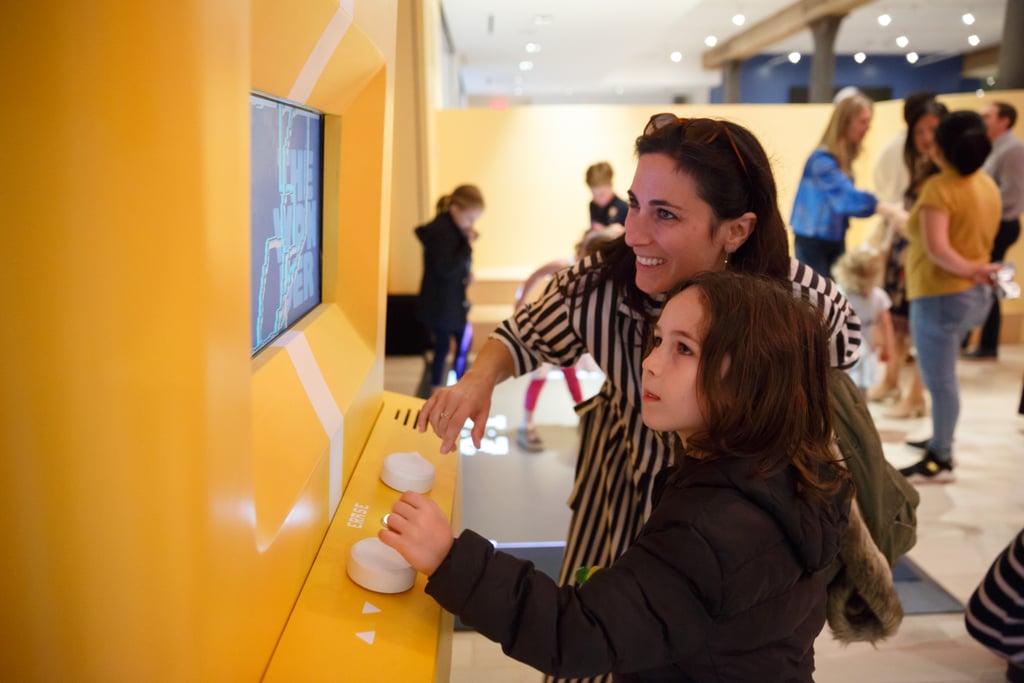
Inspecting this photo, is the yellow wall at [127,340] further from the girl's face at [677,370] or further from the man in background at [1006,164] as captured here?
the man in background at [1006,164]

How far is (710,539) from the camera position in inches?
37.7

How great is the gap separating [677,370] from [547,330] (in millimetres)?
525

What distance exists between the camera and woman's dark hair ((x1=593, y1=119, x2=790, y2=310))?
1.32 metres

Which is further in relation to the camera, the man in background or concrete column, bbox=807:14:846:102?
concrete column, bbox=807:14:846:102

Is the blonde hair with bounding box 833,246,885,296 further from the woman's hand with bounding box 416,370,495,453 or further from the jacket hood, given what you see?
the jacket hood

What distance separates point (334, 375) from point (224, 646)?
2.07 ft

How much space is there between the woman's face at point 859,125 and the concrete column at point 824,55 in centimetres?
620

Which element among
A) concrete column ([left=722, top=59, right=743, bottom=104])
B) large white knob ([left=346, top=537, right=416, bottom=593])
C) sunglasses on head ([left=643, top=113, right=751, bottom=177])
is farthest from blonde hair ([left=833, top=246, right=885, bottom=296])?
concrete column ([left=722, top=59, right=743, bottom=104])

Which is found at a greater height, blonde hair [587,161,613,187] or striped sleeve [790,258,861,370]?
blonde hair [587,161,613,187]

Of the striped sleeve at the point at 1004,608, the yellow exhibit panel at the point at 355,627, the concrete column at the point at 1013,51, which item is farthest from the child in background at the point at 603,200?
the yellow exhibit panel at the point at 355,627

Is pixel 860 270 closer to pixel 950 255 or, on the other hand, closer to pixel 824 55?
pixel 950 255

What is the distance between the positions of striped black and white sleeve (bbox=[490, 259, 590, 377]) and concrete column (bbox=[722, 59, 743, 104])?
12.7 meters

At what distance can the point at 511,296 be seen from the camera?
717 cm

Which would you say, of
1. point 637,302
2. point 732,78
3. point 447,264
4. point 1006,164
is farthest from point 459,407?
point 732,78
